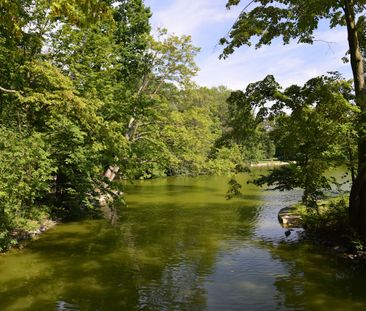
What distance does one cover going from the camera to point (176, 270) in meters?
11.7

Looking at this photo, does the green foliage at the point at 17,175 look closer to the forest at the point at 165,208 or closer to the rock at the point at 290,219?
the forest at the point at 165,208

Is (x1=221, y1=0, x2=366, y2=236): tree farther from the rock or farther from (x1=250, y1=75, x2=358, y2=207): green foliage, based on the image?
the rock

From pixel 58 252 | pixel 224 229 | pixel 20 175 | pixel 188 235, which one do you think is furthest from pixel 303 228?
pixel 20 175

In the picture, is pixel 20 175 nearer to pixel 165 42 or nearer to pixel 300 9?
pixel 300 9

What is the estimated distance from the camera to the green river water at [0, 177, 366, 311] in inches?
366

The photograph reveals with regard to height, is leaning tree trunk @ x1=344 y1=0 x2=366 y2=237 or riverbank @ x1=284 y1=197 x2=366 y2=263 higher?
leaning tree trunk @ x1=344 y1=0 x2=366 y2=237

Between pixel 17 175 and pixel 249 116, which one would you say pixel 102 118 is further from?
pixel 249 116

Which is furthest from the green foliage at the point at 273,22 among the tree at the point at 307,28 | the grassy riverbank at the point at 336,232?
the grassy riverbank at the point at 336,232

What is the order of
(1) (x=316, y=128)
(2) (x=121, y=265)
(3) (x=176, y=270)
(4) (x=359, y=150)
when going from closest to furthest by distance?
(3) (x=176, y=270), (2) (x=121, y=265), (4) (x=359, y=150), (1) (x=316, y=128)

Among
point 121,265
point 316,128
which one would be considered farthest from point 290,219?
point 121,265

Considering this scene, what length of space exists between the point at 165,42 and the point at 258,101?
18045 millimetres

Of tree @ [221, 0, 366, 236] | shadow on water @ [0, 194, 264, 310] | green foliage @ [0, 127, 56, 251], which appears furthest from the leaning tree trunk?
green foliage @ [0, 127, 56, 251]

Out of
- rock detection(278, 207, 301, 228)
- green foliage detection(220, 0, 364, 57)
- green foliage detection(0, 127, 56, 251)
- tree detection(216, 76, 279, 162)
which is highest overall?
green foliage detection(220, 0, 364, 57)

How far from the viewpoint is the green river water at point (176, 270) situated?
930cm
